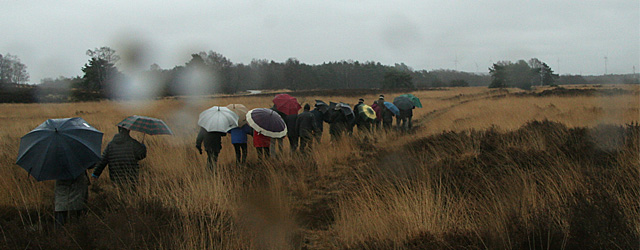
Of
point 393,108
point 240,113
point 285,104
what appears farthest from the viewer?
point 393,108

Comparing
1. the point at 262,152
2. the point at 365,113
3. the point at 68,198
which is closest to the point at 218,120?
the point at 262,152

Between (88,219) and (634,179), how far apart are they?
7.08 m

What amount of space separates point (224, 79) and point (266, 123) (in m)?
54.1

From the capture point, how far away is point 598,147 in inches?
274

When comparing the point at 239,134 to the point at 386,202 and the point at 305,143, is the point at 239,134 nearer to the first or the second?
the point at 305,143

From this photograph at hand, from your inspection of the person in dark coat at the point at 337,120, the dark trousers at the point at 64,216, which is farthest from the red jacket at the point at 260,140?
the dark trousers at the point at 64,216

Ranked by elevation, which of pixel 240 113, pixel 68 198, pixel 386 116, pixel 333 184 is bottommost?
pixel 333 184

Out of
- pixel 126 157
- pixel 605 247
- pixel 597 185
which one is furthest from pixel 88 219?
pixel 597 185

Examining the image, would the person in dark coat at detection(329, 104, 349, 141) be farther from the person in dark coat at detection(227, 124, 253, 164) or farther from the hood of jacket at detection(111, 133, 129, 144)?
the hood of jacket at detection(111, 133, 129, 144)

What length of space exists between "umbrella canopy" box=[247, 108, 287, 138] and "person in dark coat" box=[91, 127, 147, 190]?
2.48 m

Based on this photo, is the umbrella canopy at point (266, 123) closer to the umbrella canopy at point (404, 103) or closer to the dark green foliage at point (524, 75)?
the umbrella canopy at point (404, 103)

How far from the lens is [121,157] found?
6223 millimetres

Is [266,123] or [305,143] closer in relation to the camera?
[266,123]

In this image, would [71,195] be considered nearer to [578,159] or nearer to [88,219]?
[88,219]
